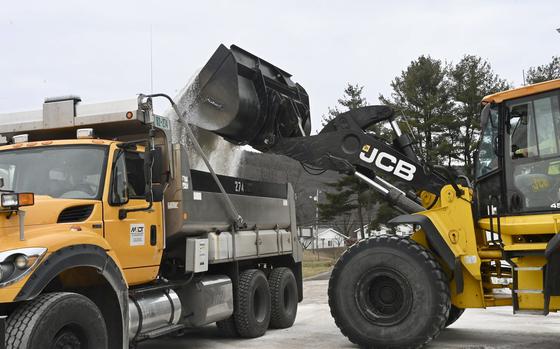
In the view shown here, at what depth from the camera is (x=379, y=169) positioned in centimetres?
912

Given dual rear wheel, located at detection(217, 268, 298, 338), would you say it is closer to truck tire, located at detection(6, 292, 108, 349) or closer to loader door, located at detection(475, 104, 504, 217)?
loader door, located at detection(475, 104, 504, 217)

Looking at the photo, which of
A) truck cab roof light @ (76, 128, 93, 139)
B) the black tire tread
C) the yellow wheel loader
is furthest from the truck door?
the yellow wheel loader

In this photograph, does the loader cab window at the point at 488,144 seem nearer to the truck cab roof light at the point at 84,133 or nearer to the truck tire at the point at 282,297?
the truck tire at the point at 282,297

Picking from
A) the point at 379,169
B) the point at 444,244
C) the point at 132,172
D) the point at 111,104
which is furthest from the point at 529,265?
the point at 111,104

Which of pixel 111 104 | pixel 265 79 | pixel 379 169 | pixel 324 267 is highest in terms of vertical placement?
pixel 265 79

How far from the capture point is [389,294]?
8.22 metres

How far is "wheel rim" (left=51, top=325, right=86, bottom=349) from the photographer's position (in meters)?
5.23

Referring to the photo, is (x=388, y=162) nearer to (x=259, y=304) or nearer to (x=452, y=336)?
(x=452, y=336)

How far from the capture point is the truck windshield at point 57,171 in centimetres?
629

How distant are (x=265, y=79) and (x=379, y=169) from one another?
210cm

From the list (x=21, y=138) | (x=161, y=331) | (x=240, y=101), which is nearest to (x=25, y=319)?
(x=161, y=331)

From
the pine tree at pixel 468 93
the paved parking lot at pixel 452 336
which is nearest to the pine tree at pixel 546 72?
the pine tree at pixel 468 93

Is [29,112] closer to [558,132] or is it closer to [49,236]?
[49,236]

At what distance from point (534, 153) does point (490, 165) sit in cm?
63
